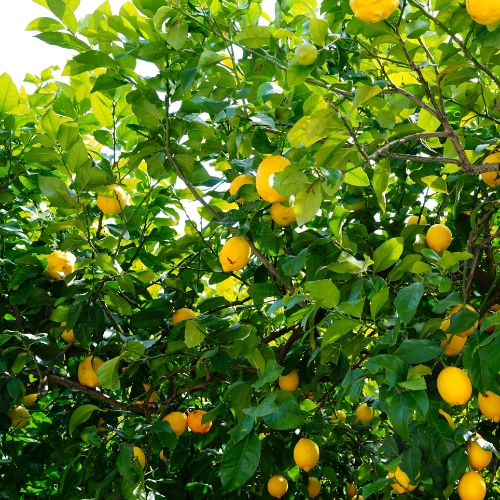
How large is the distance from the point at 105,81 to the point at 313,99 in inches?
26.2

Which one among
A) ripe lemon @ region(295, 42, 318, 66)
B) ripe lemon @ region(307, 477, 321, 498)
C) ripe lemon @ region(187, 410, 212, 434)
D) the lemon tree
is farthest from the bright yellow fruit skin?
ripe lemon @ region(307, 477, 321, 498)

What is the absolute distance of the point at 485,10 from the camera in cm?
143

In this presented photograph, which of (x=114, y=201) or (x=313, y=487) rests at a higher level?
(x=114, y=201)

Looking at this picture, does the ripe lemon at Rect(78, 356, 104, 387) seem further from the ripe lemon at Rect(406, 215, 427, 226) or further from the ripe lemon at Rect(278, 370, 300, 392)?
the ripe lemon at Rect(406, 215, 427, 226)

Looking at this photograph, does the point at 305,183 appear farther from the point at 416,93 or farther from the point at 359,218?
the point at 359,218

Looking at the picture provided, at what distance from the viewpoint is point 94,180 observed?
2.00 meters

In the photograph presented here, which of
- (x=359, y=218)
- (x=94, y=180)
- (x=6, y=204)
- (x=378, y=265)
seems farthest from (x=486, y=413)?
(x=6, y=204)

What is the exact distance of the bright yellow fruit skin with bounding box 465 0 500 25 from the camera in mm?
1422

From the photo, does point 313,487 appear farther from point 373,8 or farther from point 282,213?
point 373,8

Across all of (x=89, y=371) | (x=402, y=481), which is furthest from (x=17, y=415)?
(x=402, y=481)

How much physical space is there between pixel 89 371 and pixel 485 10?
192 cm

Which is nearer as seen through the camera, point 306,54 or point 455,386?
point 306,54

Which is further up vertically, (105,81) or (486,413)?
(105,81)

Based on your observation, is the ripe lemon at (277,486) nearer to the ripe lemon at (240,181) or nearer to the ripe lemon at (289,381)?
the ripe lemon at (289,381)
